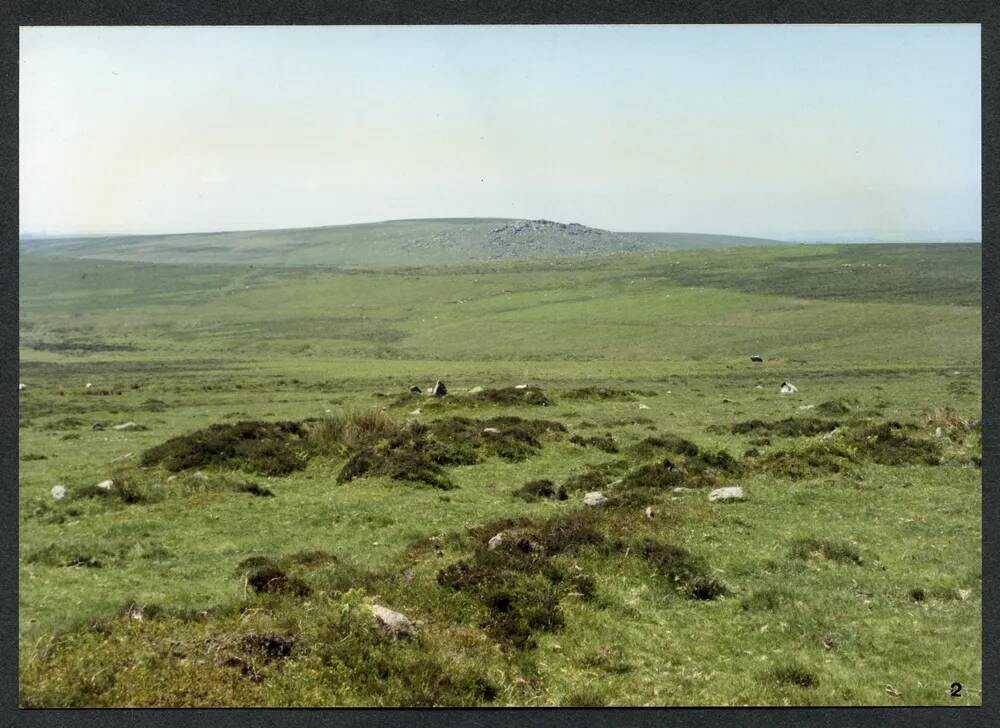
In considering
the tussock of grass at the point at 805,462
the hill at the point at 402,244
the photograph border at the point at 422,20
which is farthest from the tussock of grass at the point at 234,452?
the hill at the point at 402,244

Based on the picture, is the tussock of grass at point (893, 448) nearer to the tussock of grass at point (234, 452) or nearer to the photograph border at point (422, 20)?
the photograph border at point (422, 20)

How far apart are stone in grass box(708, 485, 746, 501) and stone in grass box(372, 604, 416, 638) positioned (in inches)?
331

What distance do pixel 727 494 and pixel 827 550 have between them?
350 centimetres

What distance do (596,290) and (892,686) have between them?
3389 inches

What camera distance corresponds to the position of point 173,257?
140875 mm

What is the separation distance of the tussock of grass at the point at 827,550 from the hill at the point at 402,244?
8898 centimetres

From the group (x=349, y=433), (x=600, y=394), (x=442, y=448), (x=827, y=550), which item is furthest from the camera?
(x=600, y=394)

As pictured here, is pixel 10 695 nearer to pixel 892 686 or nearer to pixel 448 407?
pixel 892 686

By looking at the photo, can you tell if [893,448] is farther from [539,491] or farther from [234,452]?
[234,452]

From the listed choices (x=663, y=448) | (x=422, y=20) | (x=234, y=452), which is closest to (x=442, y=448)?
(x=234, y=452)

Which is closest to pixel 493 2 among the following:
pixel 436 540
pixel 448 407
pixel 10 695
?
pixel 436 540

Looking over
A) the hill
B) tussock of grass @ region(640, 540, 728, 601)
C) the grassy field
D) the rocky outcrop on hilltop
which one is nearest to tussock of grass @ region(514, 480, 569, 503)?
the grassy field

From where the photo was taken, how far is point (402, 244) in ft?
457

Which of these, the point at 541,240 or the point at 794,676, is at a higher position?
the point at 541,240
